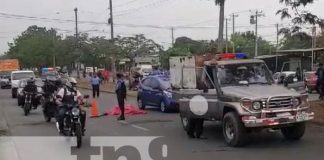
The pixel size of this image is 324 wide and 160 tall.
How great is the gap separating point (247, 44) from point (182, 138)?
10053 cm

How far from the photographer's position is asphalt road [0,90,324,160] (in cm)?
1121

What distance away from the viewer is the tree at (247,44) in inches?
4102

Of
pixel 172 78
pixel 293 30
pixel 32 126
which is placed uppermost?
pixel 293 30

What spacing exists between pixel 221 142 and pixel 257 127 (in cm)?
131

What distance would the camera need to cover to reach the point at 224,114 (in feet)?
42.2

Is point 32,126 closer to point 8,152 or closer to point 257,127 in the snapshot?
point 8,152

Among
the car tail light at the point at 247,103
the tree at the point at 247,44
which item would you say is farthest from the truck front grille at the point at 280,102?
the tree at the point at 247,44

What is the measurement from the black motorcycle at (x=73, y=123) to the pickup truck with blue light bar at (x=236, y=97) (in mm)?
2763

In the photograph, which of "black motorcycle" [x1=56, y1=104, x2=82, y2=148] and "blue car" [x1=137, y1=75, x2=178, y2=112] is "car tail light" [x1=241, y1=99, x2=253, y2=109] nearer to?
"black motorcycle" [x1=56, y1=104, x2=82, y2=148]

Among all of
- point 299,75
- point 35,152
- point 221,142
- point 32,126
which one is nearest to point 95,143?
point 35,152

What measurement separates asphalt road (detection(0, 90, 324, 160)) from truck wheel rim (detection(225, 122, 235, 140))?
24 cm

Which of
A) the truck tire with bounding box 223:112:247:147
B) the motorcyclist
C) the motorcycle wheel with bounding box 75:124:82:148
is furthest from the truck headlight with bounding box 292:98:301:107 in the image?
the motorcyclist

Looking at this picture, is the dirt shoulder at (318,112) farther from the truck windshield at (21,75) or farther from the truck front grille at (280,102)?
the truck windshield at (21,75)

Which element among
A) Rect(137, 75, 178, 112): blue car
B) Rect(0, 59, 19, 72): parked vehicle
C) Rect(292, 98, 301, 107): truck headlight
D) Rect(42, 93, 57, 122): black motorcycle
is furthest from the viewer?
Rect(0, 59, 19, 72): parked vehicle
